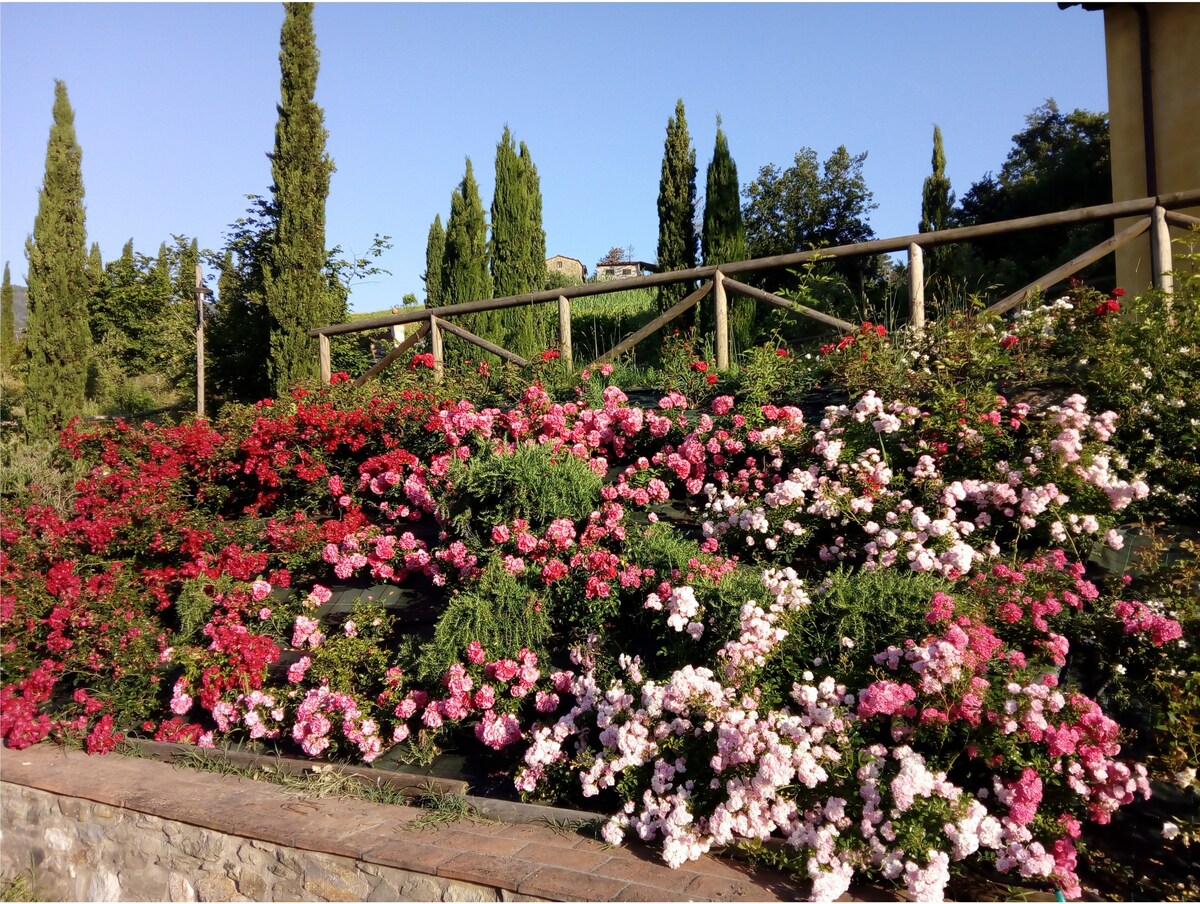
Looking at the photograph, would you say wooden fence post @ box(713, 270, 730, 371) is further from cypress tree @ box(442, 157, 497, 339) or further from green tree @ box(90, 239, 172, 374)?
green tree @ box(90, 239, 172, 374)

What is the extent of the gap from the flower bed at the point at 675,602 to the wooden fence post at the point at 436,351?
1.80ft

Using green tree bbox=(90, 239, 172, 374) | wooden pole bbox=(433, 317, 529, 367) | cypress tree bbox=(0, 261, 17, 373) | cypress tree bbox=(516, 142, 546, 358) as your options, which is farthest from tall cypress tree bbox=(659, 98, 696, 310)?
cypress tree bbox=(0, 261, 17, 373)

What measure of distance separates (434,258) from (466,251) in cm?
214

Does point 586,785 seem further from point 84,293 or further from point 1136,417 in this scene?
point 84,293

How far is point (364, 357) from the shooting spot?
1298 centimetres

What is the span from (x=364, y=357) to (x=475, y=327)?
1.81m

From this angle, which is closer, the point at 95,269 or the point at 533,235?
the point at 533,235

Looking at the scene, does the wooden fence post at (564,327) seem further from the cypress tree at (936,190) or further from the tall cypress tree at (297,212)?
the cypress tree at (936,190)

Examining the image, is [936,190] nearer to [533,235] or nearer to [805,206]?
[805,206]

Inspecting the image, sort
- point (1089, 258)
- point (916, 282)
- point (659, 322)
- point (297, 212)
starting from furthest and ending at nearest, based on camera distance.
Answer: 1. point (297, 212)
2. point (659, 322)
3. point (916, 282)
4. point (1089, 258)

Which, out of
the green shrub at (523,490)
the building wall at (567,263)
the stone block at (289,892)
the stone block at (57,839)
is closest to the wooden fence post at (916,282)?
the green shrub at (523,490)

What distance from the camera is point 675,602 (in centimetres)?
362

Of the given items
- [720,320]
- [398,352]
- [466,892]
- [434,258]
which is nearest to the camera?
[466,892]

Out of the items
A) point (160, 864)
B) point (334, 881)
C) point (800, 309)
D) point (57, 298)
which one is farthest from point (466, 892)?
point (57, 298)
